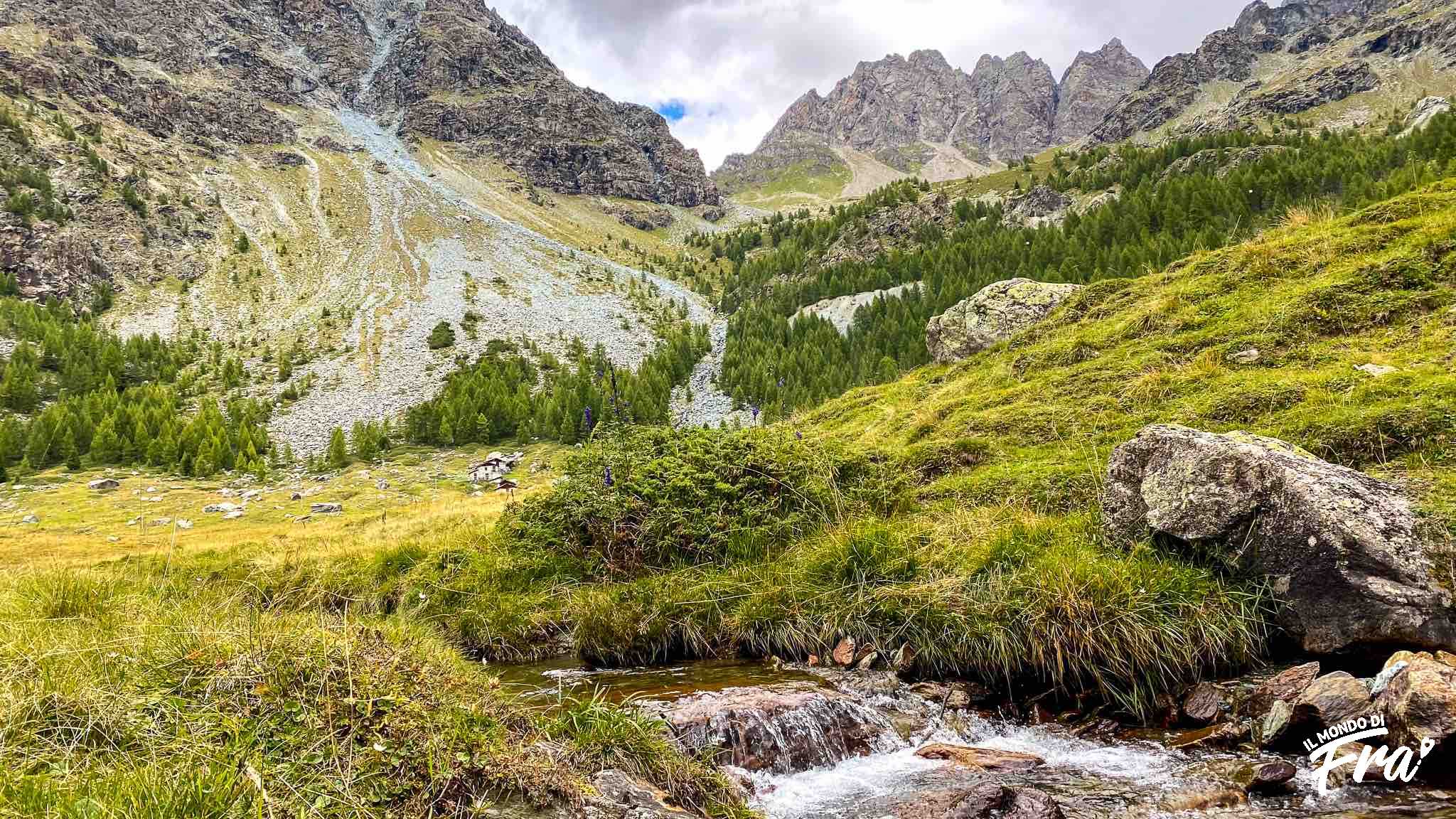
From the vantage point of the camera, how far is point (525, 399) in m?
64.9

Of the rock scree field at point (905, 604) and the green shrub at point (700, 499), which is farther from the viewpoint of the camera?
the green shrub at point (700, 499)

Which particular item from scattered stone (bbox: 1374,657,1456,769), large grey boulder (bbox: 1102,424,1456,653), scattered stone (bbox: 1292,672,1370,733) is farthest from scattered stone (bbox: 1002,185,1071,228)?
scattered stone (bbox: 1374,657,1456,769)

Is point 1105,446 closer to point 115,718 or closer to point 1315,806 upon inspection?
point 1315,806

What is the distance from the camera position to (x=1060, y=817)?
4.70 m

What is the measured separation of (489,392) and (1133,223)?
7568 centimetres

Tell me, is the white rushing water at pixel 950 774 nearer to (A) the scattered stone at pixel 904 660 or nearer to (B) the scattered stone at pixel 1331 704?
(B) the scattered stone at pixel 1331 704

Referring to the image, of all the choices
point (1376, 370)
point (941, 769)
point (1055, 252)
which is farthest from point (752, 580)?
point (1055, 252)

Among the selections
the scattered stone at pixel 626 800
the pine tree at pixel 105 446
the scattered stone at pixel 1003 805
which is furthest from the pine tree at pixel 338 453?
the scattered stone at pixel 1003 805

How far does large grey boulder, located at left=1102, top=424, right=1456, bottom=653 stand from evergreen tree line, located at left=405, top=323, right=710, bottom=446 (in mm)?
46079

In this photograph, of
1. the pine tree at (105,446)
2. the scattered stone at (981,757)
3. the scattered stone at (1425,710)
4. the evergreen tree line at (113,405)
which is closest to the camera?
the scattered stone at (1425,710)

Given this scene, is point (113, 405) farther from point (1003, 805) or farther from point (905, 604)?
point (1003, 805)

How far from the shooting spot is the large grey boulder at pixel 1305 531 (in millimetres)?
5801

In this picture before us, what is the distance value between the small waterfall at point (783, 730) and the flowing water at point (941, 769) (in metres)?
0.02

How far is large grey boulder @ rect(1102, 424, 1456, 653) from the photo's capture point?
5801mm
